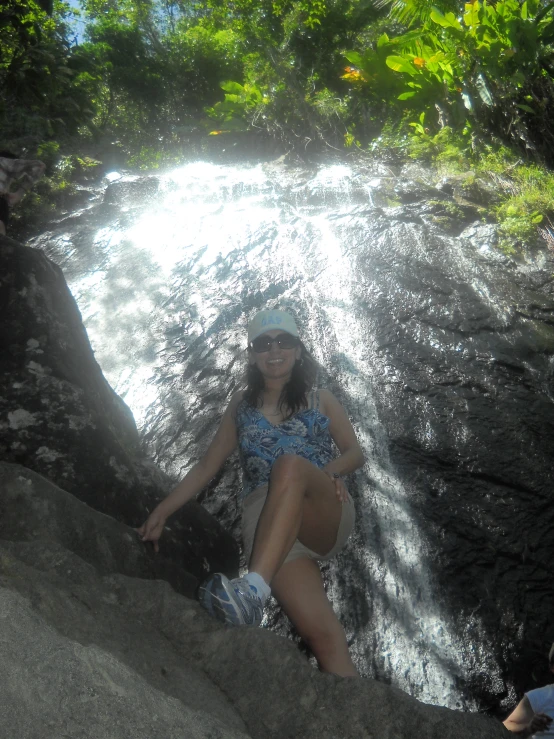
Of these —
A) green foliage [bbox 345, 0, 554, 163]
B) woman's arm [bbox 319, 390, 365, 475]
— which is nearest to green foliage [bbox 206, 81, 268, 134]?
green foliage [bbox 345, 0, 554, 163]

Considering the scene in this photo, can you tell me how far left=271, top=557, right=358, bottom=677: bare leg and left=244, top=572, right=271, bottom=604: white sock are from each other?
0.38 m

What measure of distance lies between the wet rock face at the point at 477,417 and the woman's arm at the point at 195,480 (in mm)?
1477

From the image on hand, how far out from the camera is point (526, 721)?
2.40 m

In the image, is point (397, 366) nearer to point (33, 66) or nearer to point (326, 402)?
point (326, 402)

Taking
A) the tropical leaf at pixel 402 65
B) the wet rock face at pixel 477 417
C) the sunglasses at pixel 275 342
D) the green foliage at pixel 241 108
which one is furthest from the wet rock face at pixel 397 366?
the green foliage at pixel 241 108

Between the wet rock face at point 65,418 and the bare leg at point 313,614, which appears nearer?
the bare leg at point 313,614

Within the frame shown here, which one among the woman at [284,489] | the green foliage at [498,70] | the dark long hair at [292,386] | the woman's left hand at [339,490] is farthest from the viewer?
the green foliage at [498,70]

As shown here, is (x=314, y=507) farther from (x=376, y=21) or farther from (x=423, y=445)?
(x=376, y=21)

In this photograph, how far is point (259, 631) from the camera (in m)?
2.24

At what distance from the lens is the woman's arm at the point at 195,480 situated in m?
2.97

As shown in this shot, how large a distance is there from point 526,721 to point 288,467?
132 centimetres

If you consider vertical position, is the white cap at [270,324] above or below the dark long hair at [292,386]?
above

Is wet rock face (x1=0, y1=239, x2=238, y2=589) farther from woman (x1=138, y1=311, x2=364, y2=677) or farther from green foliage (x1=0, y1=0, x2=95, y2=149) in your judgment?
green foliage (x1=0, y1=0, x2=95, y2=149)

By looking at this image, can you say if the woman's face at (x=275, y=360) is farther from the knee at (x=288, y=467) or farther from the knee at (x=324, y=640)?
the knee at (x=324, y=640)
